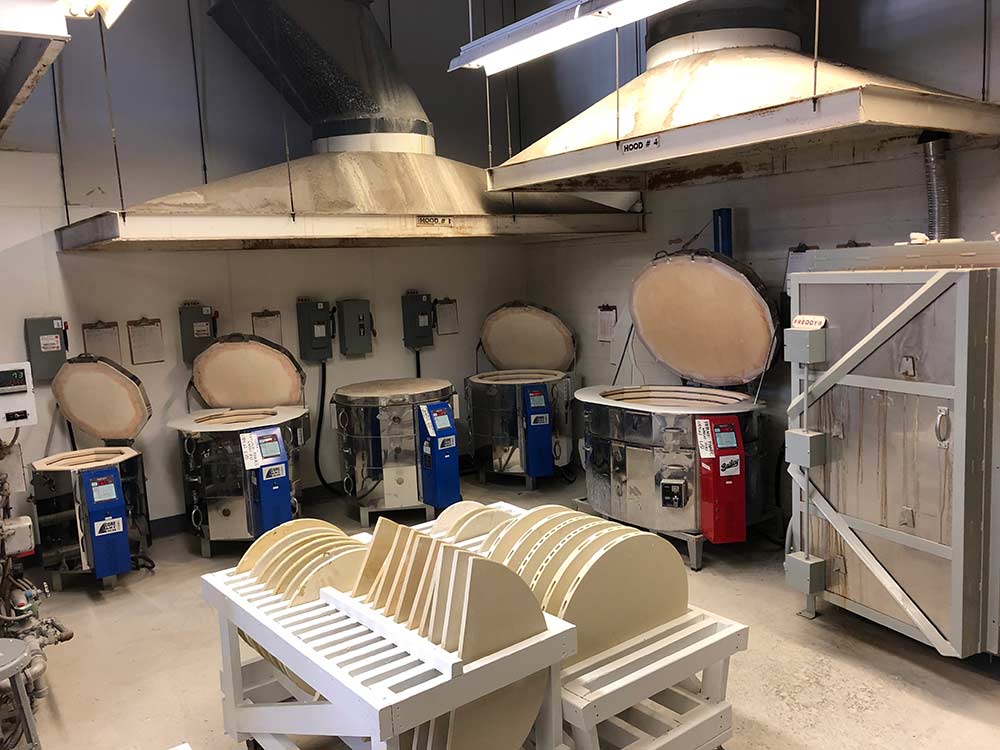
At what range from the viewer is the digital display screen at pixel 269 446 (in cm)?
426

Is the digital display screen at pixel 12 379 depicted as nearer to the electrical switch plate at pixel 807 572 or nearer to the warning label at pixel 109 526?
the warning label at pixel 109 526

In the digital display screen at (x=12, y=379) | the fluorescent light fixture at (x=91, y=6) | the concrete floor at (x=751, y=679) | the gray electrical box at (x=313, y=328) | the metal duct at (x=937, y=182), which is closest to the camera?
the fluorescent light fixture at (x=91, y=6)

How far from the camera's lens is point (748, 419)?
4.02 m

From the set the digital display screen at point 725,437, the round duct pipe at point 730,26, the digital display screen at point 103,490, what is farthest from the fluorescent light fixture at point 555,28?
the digital display screen at point 103,490

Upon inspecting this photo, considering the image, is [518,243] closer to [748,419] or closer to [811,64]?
[748,419]

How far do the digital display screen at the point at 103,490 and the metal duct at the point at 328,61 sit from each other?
2.36 metres

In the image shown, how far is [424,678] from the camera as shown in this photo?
74.2 inches

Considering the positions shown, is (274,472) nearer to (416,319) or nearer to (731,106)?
(416,319)

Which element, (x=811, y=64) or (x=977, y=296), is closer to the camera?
(x=977, y=296)

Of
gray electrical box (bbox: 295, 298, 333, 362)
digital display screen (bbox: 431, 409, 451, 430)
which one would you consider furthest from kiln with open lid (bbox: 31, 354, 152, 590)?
digital display screen (bbox: 431, 409, 451, 430)

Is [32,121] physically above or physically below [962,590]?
above

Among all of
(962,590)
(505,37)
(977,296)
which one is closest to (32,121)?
(505,37)

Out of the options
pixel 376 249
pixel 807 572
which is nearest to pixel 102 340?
pixel 376 249

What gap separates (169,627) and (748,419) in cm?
305
